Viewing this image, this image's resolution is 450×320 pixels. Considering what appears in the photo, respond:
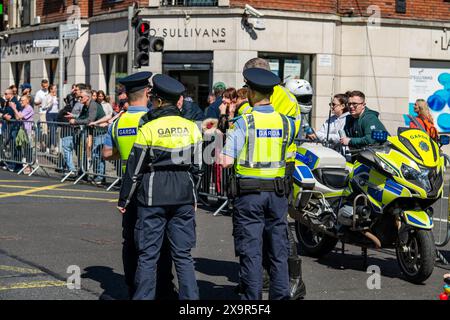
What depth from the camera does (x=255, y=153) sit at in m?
7.16

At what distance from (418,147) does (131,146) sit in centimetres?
277

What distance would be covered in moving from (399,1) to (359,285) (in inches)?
686

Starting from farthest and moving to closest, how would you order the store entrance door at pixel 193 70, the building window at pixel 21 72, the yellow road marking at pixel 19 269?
the building window at pixel 21 72, the store entrance door at pixel 193 70, the yellow road marking at pixel 19 269

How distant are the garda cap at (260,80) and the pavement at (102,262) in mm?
1851

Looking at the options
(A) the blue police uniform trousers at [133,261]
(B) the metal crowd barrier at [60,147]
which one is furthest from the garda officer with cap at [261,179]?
(B) the metal crowd barrier at [60,147]

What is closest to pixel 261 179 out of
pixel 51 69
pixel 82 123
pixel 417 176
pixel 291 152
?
pixel 291 152

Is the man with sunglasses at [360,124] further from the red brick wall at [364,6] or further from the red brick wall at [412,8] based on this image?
the red brick wall at [412,8]

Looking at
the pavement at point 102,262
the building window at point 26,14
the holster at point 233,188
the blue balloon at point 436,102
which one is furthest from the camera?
the building window at point 26,14

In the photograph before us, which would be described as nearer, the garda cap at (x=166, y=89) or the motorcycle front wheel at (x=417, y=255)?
the garda cap at (x=166, y=89)

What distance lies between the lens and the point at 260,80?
7164 millimetres

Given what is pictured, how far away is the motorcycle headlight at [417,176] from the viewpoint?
8.45 meters

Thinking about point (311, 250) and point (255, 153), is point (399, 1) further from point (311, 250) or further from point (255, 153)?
point (255, 153)

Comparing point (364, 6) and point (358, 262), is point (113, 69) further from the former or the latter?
point (358, 262)

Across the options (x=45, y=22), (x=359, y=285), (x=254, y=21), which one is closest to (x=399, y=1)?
(x=254, y=21)
